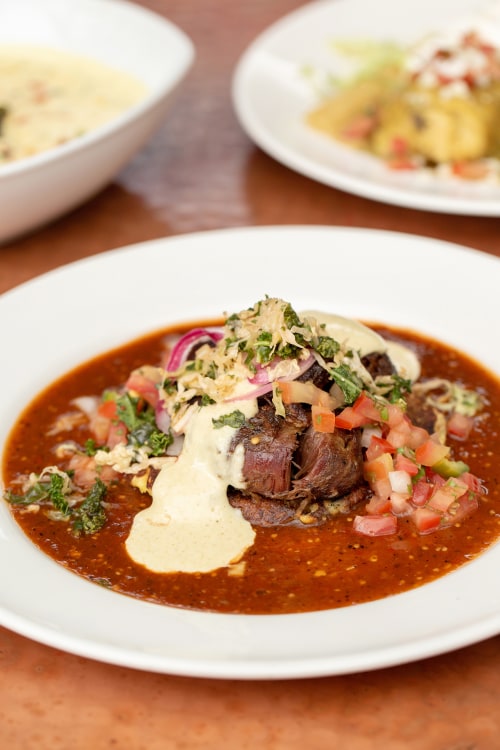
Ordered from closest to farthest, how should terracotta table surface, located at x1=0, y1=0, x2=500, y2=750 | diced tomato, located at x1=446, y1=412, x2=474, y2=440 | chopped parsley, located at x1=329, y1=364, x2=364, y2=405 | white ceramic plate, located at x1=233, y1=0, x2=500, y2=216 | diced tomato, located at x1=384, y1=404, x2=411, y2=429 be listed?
terracotta table surface, located at x1=0, y1=0, x2=500, y2=750
chopped parsley, located at x1=329, y1=364, x2=364, y2=405
diced tomato, located at x1=384, y1=404, x2=411, y2=429
diced tomato, located at x1=446, y1=412, x2=474, y2=440
white ceramic plate, located at x1=233, y1=0, x2=500, y2=216

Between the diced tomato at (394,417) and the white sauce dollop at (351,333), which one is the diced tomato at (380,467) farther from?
the white sauce dollop at (351,333)

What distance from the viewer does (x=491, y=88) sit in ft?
27.8

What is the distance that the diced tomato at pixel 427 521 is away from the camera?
4.61 m

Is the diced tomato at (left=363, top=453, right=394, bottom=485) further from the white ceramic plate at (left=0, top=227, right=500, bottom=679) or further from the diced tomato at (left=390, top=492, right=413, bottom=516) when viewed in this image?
the white ceramic plate at (left=0, top=227, right=500, bottom=679)

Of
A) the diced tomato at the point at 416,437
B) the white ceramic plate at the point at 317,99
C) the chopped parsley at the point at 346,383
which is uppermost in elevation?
the chopped parsley at the point at 346,383

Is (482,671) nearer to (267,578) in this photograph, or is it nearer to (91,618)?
(267,578)

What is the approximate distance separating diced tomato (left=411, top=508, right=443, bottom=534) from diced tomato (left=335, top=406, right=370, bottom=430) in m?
0.48

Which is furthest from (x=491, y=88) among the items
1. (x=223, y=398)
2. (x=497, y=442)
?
(x=223, y=398)

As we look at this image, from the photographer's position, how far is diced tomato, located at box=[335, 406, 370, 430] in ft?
15.6

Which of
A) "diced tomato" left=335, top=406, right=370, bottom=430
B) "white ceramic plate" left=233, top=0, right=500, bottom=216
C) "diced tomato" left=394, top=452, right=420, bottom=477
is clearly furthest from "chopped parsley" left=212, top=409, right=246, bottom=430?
"white ceramic plate" left=233, top=0, right=500, bottom=216

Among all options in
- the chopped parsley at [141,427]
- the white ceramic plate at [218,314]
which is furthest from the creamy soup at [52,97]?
the chopped parsley at [141,427]

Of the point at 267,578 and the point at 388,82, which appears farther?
the point at 388,82

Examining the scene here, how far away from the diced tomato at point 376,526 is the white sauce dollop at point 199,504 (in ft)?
1.51

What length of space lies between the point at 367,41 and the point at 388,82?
36.9 inches
